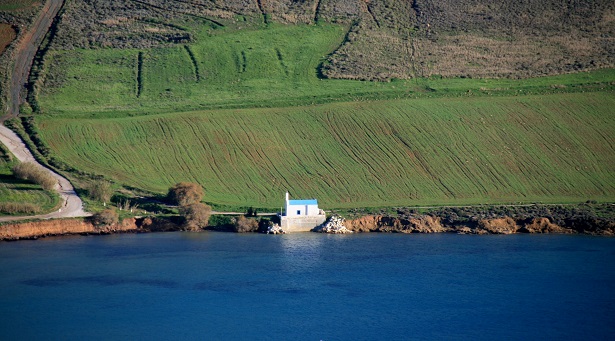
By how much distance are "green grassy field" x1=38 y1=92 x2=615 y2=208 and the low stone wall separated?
373cm

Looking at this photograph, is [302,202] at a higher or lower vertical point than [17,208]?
higher

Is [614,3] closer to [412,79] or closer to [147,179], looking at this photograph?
[412,79]

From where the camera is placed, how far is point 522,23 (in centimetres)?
11825

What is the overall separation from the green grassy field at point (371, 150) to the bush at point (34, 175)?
16.9 ft

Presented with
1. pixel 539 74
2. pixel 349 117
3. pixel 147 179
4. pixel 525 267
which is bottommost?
pixel 525 267

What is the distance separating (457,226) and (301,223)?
12557 mm

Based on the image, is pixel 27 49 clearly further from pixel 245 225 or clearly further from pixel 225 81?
pixel 245 225

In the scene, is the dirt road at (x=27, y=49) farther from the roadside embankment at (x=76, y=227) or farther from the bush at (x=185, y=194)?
the roadside embankment at (x=76, y=227)

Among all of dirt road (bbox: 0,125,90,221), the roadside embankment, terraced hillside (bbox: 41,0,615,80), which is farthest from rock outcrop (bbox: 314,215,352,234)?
terraced hillside (bbox: 41,0,615,80)

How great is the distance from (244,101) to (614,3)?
55807 millimetres

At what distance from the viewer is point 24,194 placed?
74.4m

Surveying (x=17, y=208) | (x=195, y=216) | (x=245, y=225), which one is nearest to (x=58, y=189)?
(x=17, y=208)

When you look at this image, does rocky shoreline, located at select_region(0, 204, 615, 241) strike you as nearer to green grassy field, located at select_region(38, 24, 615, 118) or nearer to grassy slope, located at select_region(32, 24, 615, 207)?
grassy slope, located at select_region(32, 24, 615, 207)

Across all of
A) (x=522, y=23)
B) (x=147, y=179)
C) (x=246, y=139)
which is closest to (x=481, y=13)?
(x=522, y=23)
